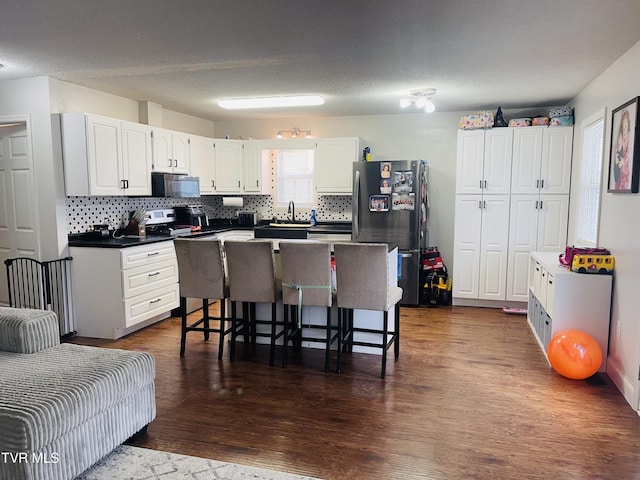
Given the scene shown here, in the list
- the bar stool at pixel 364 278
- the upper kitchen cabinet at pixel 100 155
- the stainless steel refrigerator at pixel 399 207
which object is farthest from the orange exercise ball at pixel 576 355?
the upper kitchen cabinet at pixel 100 155

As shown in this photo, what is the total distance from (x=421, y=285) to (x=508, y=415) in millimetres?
2880

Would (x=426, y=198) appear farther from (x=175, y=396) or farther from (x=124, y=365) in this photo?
(x=124, y=365)

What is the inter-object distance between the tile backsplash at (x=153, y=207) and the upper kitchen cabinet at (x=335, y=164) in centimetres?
34

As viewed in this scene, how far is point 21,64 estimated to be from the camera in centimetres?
356

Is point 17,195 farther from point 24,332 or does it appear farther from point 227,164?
point 227,164

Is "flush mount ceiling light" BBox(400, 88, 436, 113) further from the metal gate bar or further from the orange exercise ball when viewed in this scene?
the metal gate bar

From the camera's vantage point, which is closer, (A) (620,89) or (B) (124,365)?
(B) (124,365)

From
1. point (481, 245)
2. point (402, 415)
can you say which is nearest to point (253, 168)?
point (481, 245)

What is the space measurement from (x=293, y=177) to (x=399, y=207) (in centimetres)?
177

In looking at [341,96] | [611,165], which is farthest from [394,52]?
[611,165]

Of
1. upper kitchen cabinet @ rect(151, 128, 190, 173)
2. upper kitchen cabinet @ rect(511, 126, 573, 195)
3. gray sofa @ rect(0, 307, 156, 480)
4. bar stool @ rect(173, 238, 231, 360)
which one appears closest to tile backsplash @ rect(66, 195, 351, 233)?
upper kitchen cabinet @ rect(151, 128, 190, 173)

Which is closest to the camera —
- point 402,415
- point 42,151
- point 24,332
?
point 24,332

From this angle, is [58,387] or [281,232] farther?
[281,232]

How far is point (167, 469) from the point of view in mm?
2277
